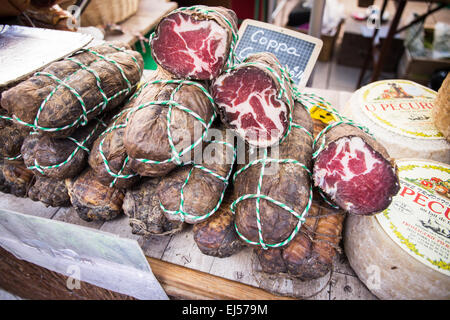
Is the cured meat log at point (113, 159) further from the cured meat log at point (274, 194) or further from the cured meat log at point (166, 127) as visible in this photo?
the cured meat log at point (274, 194)

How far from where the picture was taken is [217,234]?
1569 mm

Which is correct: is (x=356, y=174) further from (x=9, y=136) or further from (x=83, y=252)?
(x=9, y=136)

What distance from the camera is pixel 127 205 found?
1675 mm

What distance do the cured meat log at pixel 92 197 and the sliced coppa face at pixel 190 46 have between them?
814 millimetres

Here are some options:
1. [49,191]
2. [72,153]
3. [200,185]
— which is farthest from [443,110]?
[49,191]

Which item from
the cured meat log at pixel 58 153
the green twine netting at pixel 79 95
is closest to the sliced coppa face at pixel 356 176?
the green twine netting at pixel 79 95

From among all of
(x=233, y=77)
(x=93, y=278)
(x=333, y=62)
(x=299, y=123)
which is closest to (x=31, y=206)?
(x=93, y=278)

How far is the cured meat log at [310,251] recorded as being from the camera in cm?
146

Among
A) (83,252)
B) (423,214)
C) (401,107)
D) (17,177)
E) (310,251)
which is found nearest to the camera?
(310,251)

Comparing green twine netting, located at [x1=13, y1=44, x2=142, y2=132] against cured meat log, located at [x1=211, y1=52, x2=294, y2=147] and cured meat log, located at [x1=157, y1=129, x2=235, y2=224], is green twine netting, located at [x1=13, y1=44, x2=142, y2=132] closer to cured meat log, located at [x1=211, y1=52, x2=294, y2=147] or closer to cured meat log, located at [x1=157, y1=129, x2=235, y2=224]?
cured meat log, located at [x1=157, y1=129, x2=235, y2=224]

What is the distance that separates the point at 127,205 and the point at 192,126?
2.14 feet

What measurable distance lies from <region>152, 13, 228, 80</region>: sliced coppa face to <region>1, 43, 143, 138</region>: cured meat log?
0.45 metres

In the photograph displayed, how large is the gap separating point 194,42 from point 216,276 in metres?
1.27

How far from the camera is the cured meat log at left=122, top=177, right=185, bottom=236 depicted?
1.64m
